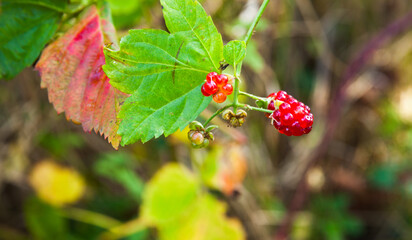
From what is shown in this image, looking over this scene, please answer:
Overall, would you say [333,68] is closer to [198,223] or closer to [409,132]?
[409,132]

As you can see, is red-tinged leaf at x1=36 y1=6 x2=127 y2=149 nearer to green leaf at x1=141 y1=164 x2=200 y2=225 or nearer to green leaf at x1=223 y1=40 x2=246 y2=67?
green leaf at x1=223 y1=40 x2=246 y2=67

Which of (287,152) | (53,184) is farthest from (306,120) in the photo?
(287,152)

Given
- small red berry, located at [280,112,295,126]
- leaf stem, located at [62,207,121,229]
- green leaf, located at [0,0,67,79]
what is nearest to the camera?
small red berry, located at [280,112,295,126]

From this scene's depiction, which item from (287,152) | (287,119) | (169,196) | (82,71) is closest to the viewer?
(287,119)

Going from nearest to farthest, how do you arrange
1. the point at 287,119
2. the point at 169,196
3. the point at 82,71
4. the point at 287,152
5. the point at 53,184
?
1. the point at 287,119
2. the point at 82,71
3. the point at 169,196
4. the point at 53,184
5. the point at 287,152

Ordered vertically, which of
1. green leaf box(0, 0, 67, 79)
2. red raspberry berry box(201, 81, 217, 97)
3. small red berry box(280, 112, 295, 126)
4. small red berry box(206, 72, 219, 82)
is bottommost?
green leaf box(0, 0, 67, 79)

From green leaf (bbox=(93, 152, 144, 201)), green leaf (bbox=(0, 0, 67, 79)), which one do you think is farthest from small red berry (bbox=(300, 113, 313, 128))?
green leaf (bbox=(93, 152, 144, 201))

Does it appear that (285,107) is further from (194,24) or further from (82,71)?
(82,71)
